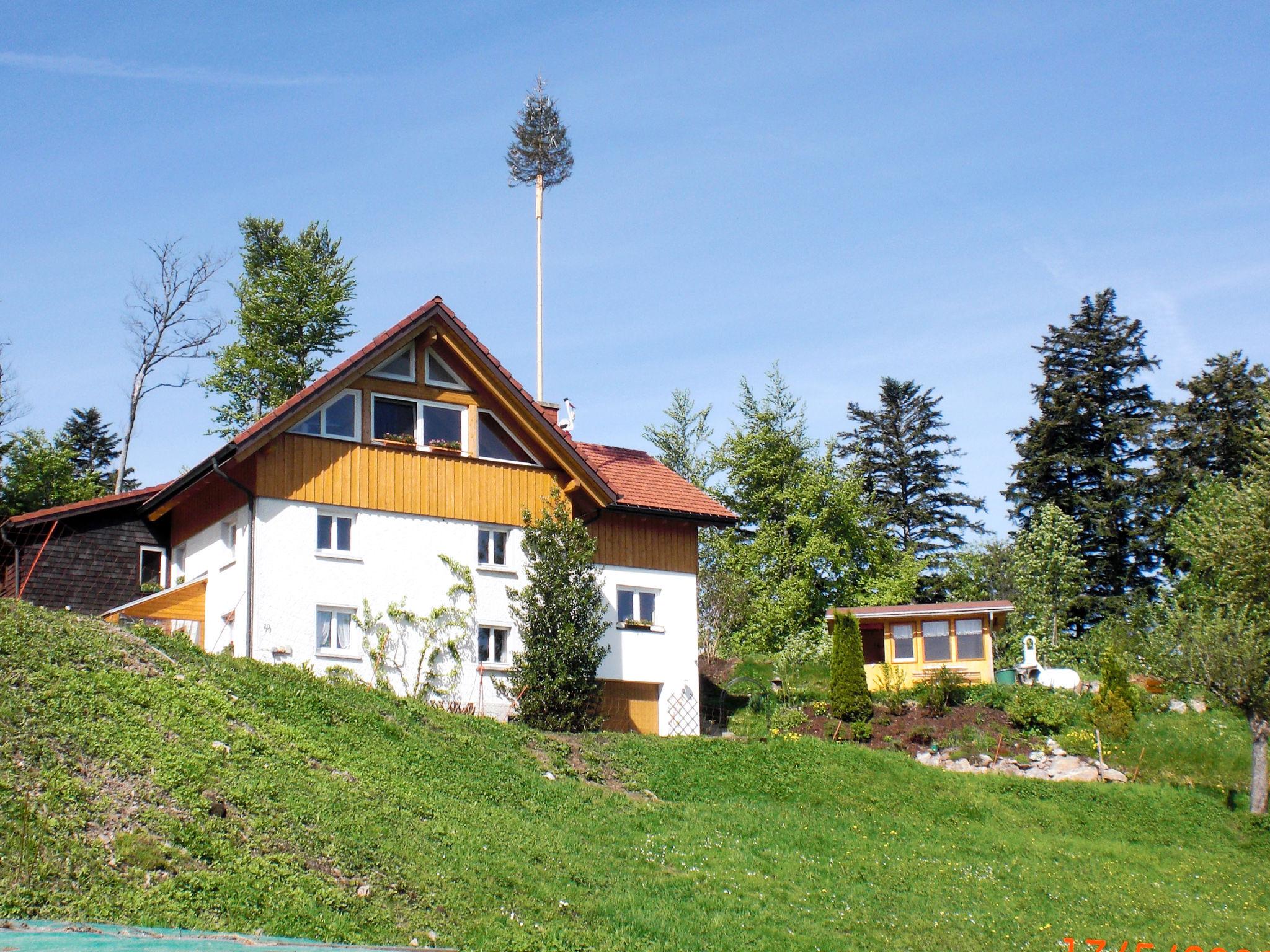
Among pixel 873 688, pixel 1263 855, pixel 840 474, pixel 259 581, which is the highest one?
pixel 840 474

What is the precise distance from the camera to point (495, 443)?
29375 mm

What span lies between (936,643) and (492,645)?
64.7ft

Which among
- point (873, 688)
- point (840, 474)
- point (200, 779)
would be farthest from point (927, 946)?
point (840, 474)

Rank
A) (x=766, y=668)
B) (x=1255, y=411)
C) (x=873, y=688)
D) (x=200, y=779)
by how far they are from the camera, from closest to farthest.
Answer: (x=200, y=779) < (x=873, y=688) < (x=766, y=668) < (x=1255, y=411)

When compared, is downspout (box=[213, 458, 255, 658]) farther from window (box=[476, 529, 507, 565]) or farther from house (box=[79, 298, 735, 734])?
window (box=[476, 529, 507, 565])

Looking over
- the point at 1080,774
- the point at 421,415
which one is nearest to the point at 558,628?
the point at 421,415

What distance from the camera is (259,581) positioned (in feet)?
84.8

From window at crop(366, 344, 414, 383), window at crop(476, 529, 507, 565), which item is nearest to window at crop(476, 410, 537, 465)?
window at crop(476, 529, 507, 565)

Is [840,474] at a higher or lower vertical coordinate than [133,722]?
higher

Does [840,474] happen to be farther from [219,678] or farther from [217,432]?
[219,678]

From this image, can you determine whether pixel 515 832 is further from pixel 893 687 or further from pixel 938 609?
pixel 938 609

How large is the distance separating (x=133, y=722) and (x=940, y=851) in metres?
13.4

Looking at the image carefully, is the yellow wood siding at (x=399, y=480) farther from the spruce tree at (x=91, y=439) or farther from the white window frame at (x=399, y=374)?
the spruce tree at (x=91, y=439)

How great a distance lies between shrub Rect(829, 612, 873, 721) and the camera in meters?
33.2
